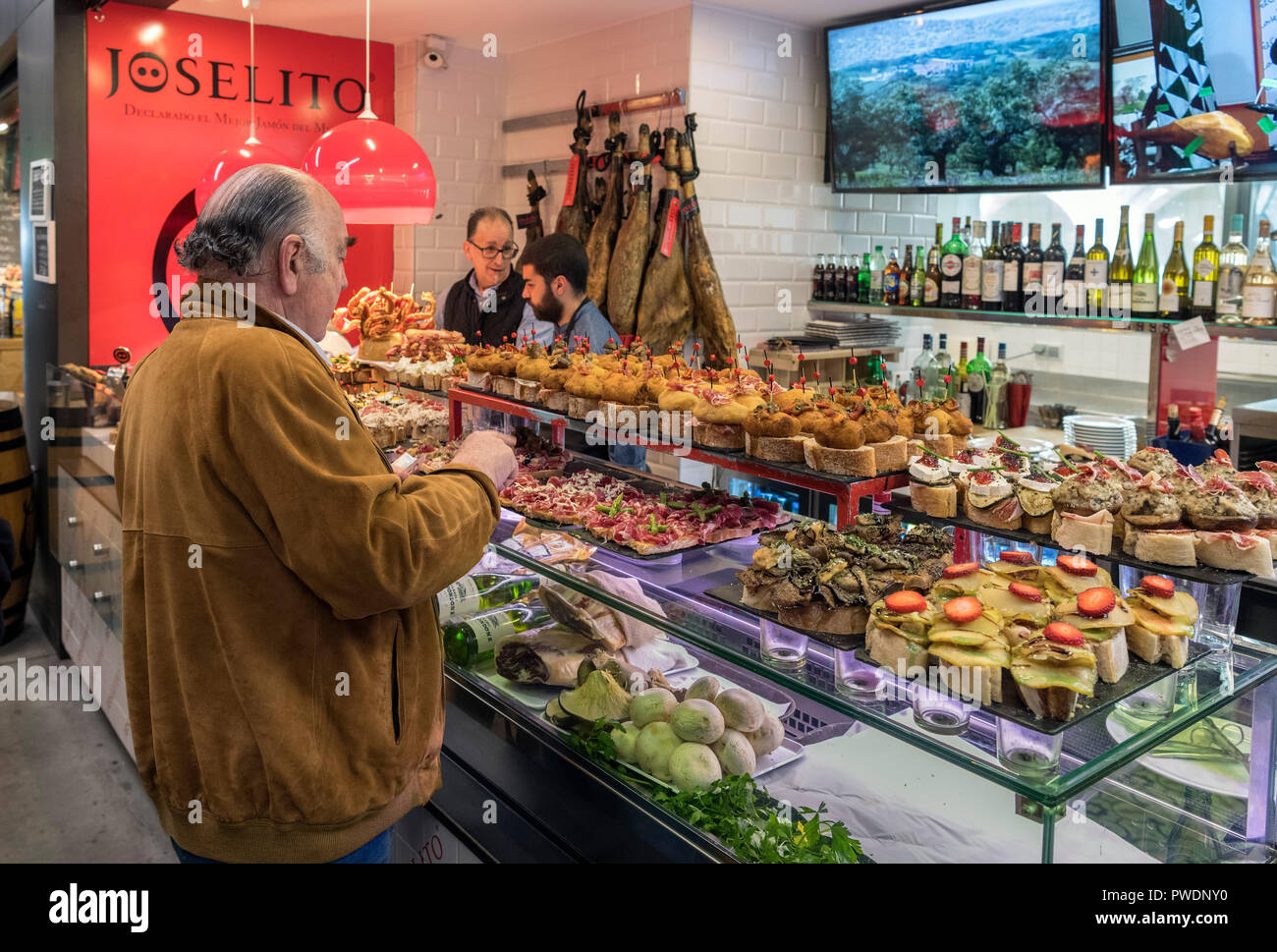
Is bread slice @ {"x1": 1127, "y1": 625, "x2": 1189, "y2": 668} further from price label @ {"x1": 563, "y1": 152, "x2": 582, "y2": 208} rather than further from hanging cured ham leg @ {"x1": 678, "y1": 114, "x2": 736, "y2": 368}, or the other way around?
price label @ {"x1": 563, "y1": 152, "x2": 582, "y2": 208}

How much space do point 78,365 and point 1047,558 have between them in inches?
205

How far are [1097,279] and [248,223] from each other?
13.7 ft

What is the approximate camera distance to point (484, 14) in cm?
609

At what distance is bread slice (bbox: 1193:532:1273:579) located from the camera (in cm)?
208

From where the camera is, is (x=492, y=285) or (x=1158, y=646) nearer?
(x=1158, y=646)

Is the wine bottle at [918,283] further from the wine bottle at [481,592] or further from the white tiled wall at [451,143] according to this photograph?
the wine bottle at [481,592]

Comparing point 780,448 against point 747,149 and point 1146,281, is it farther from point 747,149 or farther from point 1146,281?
point 747,149

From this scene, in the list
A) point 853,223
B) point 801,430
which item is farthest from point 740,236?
point 801,430

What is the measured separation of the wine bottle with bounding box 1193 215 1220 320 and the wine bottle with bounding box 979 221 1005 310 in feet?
3.01

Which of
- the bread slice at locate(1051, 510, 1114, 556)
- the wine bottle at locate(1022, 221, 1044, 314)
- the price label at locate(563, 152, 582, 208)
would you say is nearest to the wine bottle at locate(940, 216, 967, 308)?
the wine bottle at locate(1022, 221, 1044, 314)

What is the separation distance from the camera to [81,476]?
5.28 metres

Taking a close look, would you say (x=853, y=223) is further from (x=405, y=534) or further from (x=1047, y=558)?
(x=405, y=534)

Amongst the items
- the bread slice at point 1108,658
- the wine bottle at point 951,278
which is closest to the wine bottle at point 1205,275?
the wine bottle at point 951,278

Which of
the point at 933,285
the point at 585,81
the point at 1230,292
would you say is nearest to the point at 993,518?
the point at 1230,292
